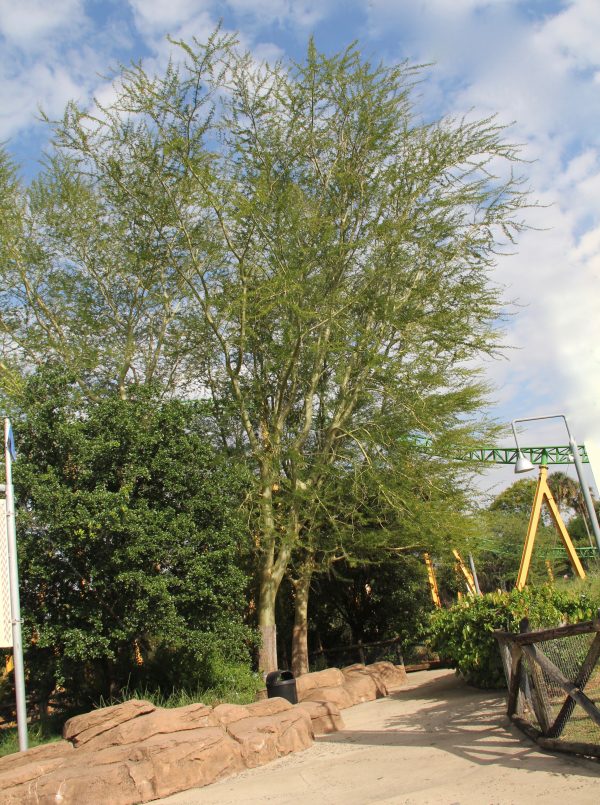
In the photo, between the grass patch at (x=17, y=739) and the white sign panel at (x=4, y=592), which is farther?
the grass patch at (x=17, y=739)

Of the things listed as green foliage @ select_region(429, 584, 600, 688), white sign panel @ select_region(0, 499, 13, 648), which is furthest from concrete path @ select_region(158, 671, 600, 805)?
white sign panel @ select_region(0, 499, 13, 648)

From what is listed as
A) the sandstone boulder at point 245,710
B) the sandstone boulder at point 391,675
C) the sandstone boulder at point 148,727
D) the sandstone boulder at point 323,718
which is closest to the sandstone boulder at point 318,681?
the sandstone boulder at point 391,675

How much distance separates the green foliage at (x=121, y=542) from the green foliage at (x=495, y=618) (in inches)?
152

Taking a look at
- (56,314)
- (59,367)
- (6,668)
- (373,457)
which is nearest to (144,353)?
(56,314)

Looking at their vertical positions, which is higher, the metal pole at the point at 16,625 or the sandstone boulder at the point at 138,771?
the metal pole at the point at 16,625

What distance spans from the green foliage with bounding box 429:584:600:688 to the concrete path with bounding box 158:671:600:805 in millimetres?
595

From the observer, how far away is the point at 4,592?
889cm

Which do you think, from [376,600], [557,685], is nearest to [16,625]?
[557,685]

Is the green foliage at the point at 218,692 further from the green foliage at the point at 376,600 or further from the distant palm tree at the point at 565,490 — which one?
the distant palm tree at the point at 565,490

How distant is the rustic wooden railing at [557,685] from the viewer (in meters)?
5.80

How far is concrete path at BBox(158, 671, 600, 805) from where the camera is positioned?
5324mm

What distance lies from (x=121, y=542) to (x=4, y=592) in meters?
2.44

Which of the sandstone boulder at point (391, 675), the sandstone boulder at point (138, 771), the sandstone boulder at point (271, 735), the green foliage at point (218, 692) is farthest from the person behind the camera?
the sandstone boulder at point (391, 675)

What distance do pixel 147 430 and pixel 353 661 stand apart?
10.1 m
